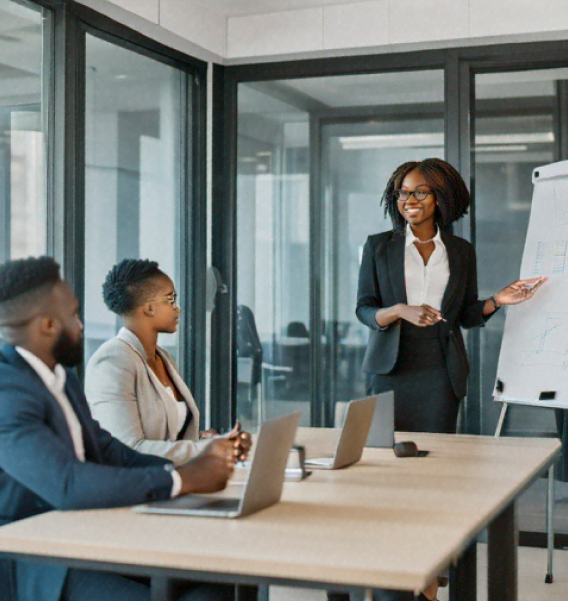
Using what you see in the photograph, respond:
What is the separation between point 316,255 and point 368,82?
0.89 meters

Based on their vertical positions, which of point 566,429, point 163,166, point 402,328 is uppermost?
point 163,166

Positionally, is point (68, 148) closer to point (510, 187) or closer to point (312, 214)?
point (312, 214)

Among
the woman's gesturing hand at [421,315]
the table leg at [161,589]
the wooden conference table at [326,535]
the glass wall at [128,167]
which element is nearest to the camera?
the wooden conference table at [326,535]

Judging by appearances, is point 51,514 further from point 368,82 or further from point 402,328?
point 368,82

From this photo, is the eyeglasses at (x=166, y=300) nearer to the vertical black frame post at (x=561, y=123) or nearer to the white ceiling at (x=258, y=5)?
the white ceiling at (x=258, y=5)

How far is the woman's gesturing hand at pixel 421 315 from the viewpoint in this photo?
329cm

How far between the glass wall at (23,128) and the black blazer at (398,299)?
4.18 ft

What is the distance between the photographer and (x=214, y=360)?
193 inches

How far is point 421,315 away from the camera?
3.29 m

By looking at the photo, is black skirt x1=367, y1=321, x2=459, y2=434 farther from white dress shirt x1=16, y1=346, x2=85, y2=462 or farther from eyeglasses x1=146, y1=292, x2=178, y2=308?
white dress shirt x1=16, y1=346, x2=85, y2=462

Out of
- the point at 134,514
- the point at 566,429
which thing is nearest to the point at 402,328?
the point at 566,429

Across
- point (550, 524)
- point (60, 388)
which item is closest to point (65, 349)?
point (60, 388)

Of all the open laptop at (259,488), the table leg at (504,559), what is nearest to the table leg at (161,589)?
the open laptop at (259,488)

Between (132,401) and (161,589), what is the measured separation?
908 mm
